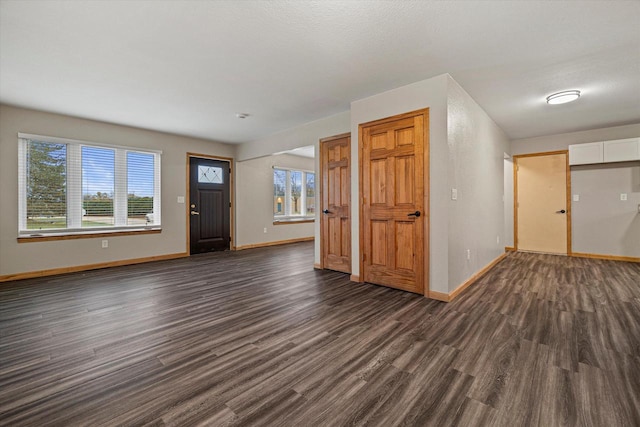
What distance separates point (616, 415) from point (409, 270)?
206 cm

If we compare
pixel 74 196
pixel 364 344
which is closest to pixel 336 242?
pixel 364 344

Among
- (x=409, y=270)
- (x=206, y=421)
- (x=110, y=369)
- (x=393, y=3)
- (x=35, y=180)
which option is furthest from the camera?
(x=35, y=180)

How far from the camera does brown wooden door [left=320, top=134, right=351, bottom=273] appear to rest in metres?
4.39

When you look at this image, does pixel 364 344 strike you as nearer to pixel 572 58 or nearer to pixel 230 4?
pixel 230 4

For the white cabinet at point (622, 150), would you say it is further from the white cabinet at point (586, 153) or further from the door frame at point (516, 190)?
the door frame at point (516, 190)

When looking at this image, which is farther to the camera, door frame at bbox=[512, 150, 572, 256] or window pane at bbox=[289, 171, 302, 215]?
window pane at bbox=[289, 171, 302, 215]

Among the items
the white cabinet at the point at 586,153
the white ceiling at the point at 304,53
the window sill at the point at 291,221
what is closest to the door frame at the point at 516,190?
the white cabinet at the point at 586,153

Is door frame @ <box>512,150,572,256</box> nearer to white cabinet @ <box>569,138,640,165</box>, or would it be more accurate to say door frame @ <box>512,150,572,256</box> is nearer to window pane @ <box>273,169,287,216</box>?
white cabinet @ <box>569,138,640,165</box>

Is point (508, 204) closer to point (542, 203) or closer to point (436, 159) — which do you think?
point (542, 203)

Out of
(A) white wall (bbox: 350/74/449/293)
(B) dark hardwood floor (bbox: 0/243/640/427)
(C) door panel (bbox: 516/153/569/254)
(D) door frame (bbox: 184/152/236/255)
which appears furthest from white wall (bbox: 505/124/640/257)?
(D) door frame (bbox: 184/152/236/255)

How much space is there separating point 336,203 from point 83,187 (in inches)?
170

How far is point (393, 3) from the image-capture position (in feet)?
6.61

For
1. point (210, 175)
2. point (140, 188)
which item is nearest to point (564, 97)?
point (210, 175)

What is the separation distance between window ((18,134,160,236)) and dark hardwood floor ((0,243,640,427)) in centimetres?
141
